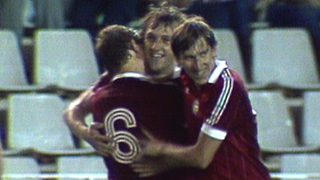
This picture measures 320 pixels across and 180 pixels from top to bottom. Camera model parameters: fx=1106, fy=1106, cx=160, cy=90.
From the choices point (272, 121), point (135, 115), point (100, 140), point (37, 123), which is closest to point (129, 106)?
point (135, 115)

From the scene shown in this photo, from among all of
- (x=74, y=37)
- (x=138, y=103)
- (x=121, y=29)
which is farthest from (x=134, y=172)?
(x=74, y=37)

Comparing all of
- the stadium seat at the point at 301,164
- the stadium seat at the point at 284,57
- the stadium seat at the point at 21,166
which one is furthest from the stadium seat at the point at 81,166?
the stadium seat at the point at 284,57

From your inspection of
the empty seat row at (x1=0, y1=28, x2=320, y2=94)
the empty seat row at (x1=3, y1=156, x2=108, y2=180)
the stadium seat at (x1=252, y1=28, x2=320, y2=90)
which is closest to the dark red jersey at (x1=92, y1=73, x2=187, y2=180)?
the empty seat row at (x1=3, y1=156, x2=108, y2=180)

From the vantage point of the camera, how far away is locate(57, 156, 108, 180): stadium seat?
526cm

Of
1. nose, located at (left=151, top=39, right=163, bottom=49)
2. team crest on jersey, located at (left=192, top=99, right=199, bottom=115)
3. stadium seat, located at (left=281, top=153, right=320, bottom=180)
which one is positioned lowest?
stadium seat, located at (left=281, top=153, right=320, bottom=180)

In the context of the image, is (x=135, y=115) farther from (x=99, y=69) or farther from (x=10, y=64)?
(x=99, y=69)

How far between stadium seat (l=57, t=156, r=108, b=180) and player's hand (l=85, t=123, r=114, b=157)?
141 centimetres

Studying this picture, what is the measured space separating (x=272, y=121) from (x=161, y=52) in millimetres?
2234

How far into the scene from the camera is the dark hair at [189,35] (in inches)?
136

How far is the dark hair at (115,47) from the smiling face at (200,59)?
318 millimetres

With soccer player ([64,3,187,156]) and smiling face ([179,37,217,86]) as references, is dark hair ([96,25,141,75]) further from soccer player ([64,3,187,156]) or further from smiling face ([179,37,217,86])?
smiling face ([179,37,217,86])

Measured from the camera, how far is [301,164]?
17.7 feet

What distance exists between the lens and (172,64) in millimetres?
3672

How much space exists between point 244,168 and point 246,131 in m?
0.12
